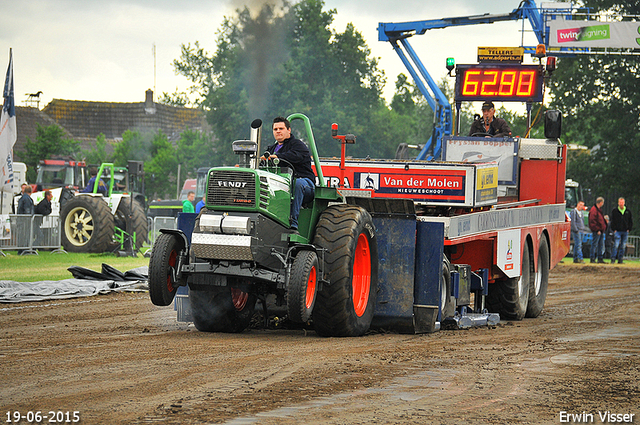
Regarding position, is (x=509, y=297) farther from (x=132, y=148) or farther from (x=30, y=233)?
(x=132, y=148)

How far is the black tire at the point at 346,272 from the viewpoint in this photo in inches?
348

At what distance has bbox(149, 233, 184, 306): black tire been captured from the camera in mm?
8586

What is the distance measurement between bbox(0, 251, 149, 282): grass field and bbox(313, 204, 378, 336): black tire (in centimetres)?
838

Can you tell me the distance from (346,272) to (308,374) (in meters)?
2.07

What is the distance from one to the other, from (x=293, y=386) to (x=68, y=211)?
17826 mm

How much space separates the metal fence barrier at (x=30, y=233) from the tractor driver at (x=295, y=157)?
13969 millimetres

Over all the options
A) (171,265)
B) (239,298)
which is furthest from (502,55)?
(171,265)

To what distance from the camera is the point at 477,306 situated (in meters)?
11.7

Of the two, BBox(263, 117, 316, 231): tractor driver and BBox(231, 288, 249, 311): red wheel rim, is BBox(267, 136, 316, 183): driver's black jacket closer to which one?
BBox(263, 117, 316, 231): tractor driver

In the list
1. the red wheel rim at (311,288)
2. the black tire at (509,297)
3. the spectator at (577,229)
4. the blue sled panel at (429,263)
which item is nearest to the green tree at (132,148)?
the spectator at (577,229)

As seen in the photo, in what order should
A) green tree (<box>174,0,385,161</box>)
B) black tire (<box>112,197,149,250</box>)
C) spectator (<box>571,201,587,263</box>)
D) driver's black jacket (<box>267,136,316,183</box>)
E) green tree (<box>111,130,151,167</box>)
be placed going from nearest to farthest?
driver's black jacket (<box>267,136,316,183</box>), black tire (<box>112,197,149,250</box>), spectator (<box>571,201,587,263</box>), green tree (<box>174,0,385,161</box>), green tree (<box>111,130,151,167</box>)

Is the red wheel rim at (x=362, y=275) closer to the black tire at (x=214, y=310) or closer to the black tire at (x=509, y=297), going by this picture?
the black tire at (x=214, y=310)

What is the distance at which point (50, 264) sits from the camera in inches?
768
